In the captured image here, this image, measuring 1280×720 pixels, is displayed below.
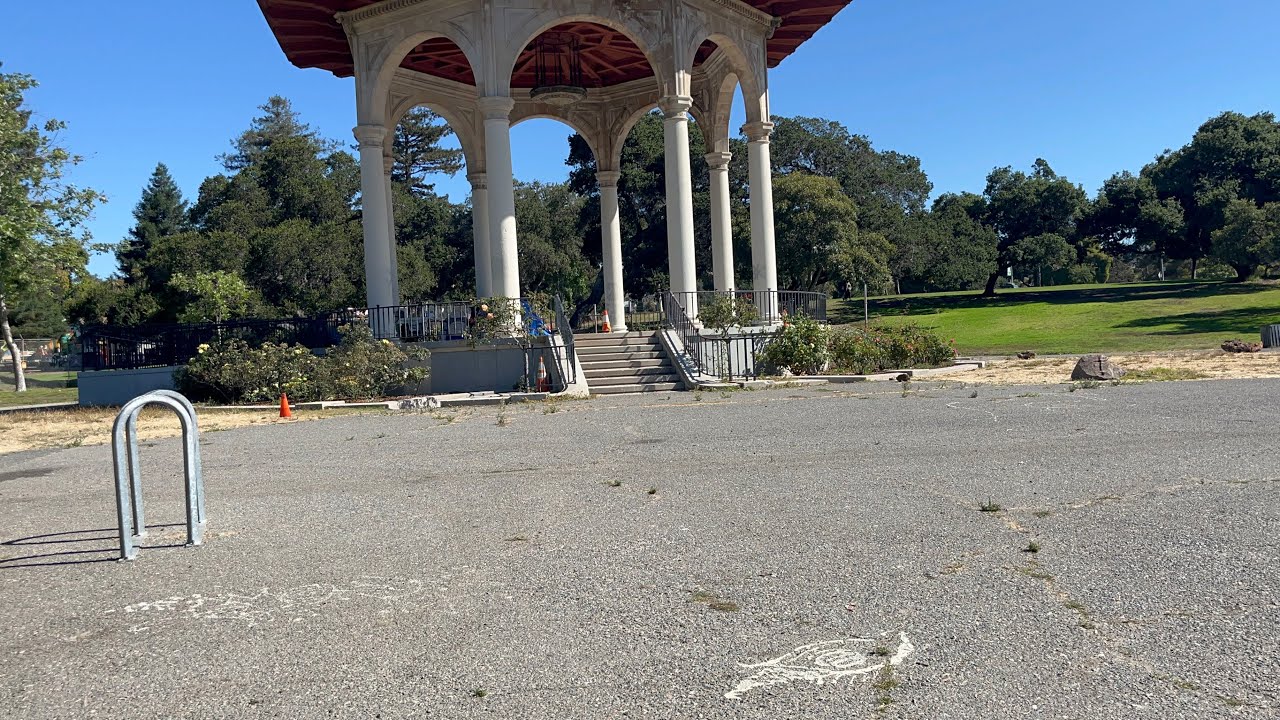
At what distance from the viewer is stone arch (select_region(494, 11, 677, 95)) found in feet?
61.5

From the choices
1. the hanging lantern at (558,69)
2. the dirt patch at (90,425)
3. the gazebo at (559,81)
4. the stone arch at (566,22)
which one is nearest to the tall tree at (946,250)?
the gazebo at (559,81)

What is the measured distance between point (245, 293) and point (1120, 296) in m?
49.5

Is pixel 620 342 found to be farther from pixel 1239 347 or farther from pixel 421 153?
pixel 421 153

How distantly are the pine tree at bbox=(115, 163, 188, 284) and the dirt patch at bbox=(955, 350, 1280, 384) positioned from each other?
6718 centimetres

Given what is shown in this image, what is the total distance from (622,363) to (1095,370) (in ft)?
28.5

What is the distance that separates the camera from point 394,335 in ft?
64.8

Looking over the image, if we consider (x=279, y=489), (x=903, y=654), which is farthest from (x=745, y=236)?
(x=903, y=654)

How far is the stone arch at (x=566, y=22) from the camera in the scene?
61.5ft

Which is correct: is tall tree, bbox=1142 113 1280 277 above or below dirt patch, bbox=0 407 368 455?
above

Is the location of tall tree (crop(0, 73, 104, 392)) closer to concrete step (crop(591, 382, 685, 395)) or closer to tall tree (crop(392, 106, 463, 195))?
concrete step (crop(591, 382, 685, 395))

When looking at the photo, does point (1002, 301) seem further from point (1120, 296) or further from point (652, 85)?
point (652, 85)

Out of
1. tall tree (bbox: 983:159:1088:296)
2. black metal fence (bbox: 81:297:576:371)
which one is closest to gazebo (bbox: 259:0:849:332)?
black metal fence (bbox: 81:297:576:371)

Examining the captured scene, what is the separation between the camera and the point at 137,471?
6.01 m

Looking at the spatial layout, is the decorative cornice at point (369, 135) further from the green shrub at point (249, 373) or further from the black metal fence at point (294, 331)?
the green shrub at point (249, 373)
